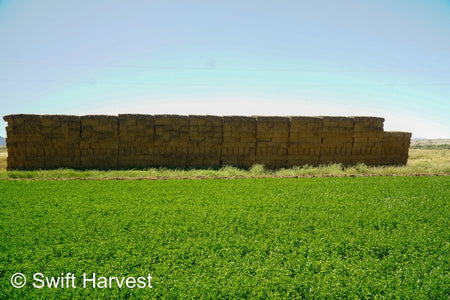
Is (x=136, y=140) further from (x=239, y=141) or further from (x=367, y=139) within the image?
(x=367, y=139)

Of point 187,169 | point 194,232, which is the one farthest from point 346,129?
point 194,232

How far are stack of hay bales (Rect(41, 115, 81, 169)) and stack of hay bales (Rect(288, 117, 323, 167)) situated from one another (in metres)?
10.0

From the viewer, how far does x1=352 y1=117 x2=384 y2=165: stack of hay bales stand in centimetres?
1457

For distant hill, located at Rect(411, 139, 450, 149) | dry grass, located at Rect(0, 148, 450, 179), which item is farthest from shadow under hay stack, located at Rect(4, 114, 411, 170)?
distant hill, located at Rect(411, 139, 450, 149)

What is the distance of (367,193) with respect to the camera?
7938 mm

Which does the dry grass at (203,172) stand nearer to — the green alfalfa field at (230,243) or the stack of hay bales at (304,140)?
the stack of hay bales at (304,140)

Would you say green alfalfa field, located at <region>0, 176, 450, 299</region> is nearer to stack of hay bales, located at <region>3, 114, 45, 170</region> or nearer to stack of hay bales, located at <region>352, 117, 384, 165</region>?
stack of hay bales, located at <region>3, 114, 45, 170</region>

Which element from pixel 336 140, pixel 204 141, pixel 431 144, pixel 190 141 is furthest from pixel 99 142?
pixel 431 144

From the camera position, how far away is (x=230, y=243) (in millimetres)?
4371

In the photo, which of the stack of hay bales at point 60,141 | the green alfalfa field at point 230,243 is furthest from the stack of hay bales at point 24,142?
the green alfalfa field at point 230,243

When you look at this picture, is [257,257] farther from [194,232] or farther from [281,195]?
[281,195]

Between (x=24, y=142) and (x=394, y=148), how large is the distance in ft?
59.2

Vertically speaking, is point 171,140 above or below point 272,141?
below

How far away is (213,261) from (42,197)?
A: 18.0 feet
